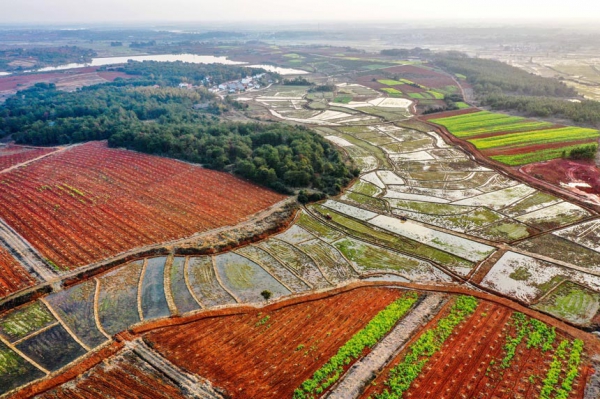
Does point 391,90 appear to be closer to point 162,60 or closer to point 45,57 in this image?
point 162,60

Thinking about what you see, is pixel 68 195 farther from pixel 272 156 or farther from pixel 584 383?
pixel 584 383

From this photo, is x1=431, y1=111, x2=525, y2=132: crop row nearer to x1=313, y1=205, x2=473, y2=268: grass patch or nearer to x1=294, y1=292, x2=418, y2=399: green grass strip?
x1=313, y1=205, x2=473, y2=268: grass patch

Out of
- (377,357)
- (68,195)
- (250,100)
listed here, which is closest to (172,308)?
(377,357)

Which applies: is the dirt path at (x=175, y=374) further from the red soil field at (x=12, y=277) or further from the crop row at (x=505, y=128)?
the crop row at (x=505, y=128)

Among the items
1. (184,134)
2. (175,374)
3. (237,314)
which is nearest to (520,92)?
(184,134)

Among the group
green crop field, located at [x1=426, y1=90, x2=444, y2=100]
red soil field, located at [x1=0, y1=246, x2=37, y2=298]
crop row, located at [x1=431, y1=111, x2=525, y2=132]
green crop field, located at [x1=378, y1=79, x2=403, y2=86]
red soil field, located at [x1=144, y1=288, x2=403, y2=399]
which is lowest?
red soil field, located at [x1=144, y1=288, x2=403, y2=399]

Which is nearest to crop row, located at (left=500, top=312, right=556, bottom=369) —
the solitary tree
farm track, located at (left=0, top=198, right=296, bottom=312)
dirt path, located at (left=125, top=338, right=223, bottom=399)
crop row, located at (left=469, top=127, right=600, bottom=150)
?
the solitary tree
